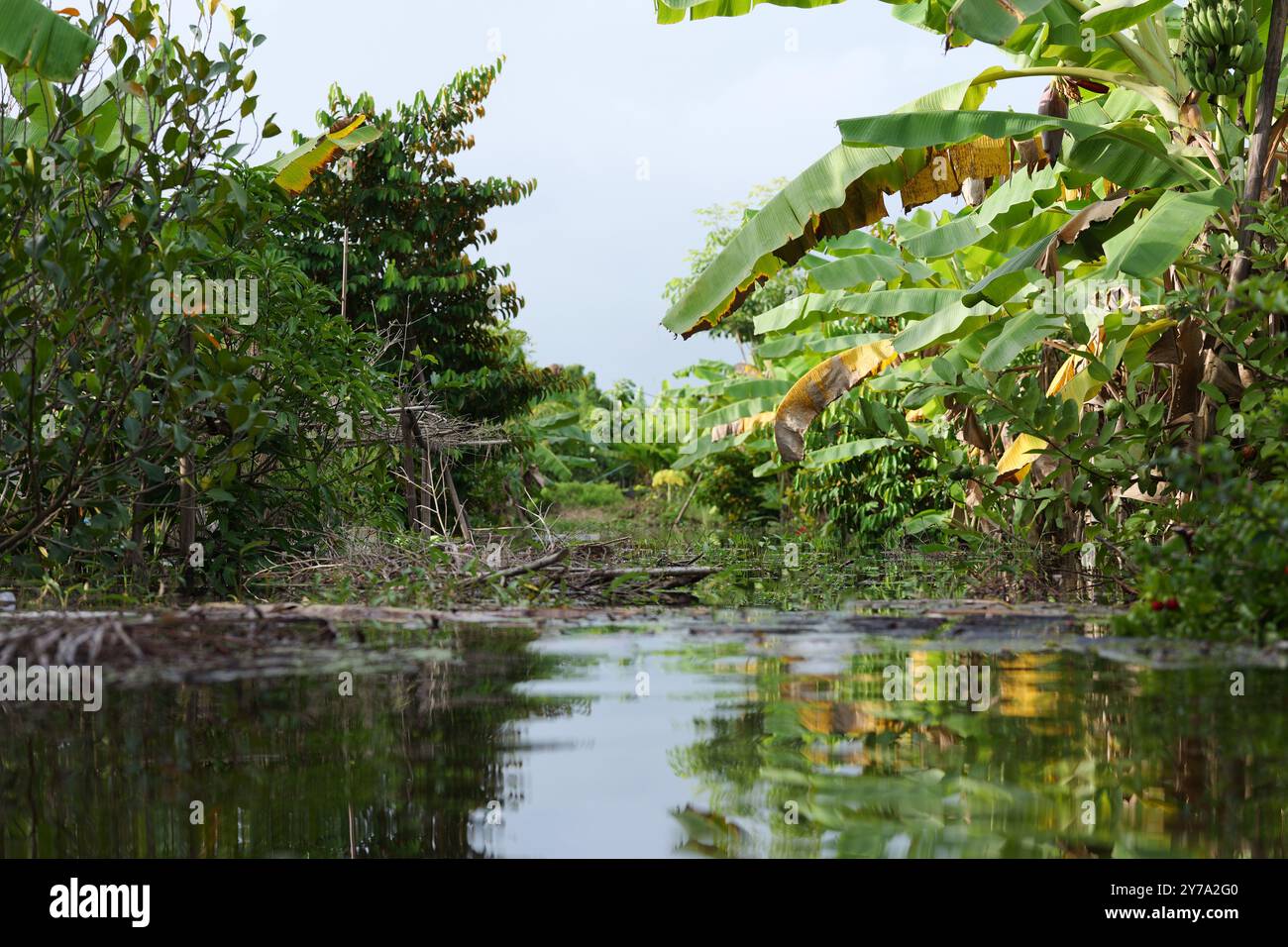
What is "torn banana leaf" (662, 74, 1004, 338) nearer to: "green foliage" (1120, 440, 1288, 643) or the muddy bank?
the muddy bank

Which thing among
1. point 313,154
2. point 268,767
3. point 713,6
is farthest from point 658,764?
point 313,154

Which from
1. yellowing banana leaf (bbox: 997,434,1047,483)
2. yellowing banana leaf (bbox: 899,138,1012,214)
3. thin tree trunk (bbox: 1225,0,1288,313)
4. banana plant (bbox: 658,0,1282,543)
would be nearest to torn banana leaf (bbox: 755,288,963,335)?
banana plant (bbox: 658,0,1282,543)

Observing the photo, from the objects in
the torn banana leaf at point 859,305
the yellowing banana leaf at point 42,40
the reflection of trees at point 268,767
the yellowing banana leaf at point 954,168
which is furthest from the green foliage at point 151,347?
the torn banana leaf at point 859,305

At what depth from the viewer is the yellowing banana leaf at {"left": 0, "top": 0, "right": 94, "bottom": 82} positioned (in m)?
5.89

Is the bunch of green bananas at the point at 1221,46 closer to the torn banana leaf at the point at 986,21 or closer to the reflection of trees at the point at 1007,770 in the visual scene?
the torn banana leaf at the point at 986,21

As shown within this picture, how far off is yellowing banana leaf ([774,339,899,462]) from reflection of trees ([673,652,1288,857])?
5.10 metres

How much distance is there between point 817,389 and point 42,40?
5.67 m

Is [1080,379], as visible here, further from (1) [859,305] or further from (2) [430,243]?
(2) [430,243]

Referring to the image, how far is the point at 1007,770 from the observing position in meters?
2.54

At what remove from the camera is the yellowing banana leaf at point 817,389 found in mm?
8367

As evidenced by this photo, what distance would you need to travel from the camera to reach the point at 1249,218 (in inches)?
216
